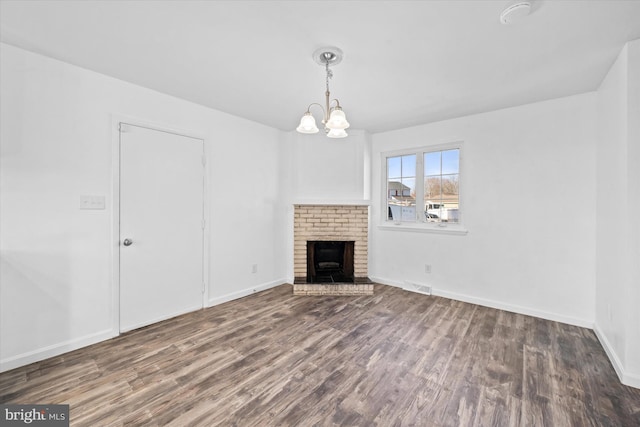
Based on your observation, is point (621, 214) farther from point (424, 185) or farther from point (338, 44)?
point (338, 44)

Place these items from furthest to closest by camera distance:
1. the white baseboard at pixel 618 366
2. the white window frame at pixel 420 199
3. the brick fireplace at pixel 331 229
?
the brick fireplace at pixel 331 229, the white window frame at pixel 420 199, the white baseboard at pixel 618 366

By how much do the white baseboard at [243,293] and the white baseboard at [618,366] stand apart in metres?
3.90

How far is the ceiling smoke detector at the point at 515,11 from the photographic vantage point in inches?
64.1

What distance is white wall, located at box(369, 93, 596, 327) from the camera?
302 centimetres

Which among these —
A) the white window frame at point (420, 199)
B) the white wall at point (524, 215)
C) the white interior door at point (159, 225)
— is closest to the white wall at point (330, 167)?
the white window frame at point (420, 199)

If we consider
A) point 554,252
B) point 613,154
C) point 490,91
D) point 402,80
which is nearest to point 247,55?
point 402,80

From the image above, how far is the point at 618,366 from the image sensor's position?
2.16 m

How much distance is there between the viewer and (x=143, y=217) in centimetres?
294

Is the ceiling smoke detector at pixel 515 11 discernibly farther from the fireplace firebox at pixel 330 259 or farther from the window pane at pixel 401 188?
the fireplace firebox at pixel 330 259

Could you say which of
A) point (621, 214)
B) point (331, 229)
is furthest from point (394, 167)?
point (621, 214)

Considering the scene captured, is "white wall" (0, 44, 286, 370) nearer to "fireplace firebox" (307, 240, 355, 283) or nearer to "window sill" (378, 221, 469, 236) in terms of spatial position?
"fireplace firebox" (307, 240, 355, 283)

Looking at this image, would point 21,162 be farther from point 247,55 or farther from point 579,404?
point 579,404

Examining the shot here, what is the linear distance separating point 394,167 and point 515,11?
2.96 metres

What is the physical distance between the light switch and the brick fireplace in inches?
96.3
